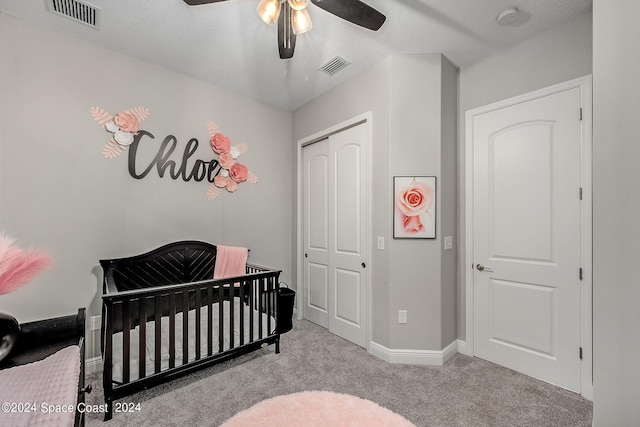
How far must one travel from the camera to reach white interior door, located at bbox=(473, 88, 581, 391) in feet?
6.29

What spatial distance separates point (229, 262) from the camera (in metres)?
2.66

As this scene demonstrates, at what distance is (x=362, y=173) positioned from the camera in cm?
265

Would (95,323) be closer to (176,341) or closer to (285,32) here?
(176,341)

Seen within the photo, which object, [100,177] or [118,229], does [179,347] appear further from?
[100,177]

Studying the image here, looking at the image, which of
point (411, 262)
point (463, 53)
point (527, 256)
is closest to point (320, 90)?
point (463, 53)

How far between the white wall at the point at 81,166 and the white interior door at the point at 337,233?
3.24 ft

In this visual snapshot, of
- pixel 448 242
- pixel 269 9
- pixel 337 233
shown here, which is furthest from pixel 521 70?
pixel 337 233

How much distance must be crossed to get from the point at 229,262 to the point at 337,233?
113 cm

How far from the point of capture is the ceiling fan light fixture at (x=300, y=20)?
1.50m

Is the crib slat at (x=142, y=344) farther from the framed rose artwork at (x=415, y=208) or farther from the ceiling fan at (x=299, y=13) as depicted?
the framed rose artwork at (x=415, y=208)

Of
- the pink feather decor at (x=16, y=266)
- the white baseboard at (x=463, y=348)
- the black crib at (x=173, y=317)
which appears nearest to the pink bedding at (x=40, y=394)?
the pink feather decor at (x=16, y=266)

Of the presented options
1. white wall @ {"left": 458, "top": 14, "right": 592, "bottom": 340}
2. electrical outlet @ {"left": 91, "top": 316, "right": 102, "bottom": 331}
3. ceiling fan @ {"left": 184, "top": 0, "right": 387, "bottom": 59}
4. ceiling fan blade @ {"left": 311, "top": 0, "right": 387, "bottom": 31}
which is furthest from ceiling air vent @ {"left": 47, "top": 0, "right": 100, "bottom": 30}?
white wall @ {"left": 458, "top": 14, "right": 592, "bottom": 340}

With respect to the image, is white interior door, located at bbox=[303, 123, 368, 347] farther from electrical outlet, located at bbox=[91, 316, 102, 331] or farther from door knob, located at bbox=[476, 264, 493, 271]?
electrical outlet, located at bbox=[91, 316, 102, 331]

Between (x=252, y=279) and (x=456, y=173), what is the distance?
2031 mm
